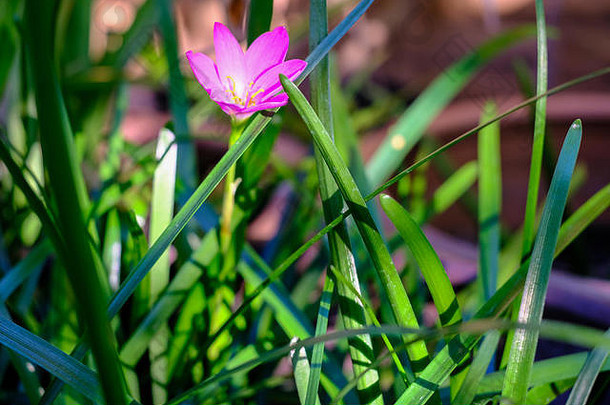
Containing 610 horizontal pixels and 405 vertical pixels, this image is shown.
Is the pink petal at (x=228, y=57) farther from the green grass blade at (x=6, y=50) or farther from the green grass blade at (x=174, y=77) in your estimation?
the green grass blade at (x=6, y=50)

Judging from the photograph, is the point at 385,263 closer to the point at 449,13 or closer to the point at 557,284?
the point at 557,284

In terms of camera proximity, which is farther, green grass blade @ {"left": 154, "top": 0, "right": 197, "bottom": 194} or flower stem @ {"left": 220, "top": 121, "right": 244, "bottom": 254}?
green grass blade @ {"left": 154, "top": 0, "right": 197, "bottom": 194}

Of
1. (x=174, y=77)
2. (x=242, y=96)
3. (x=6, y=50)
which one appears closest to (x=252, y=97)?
(x=242, y=96)

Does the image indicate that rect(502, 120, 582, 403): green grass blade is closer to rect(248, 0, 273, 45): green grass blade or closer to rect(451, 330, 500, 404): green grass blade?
rect(451, 330, 500, 404): green grass blade

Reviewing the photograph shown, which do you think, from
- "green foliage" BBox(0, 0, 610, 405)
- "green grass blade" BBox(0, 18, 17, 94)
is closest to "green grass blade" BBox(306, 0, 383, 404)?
"green foliage" BBox(0, 0, 610, 405)

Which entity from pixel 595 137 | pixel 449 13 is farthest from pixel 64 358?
pixel 449 13

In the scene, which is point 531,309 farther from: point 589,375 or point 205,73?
point 205,73
